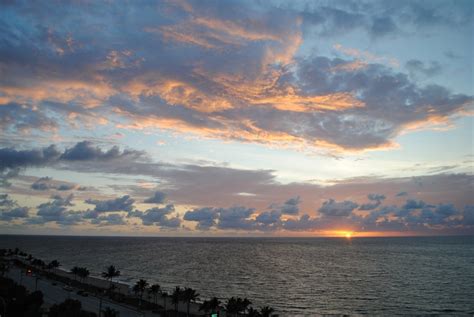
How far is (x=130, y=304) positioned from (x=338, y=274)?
4221 inches

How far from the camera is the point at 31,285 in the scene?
112 metres

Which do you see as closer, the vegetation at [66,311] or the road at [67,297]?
the vegetation at [66,311]

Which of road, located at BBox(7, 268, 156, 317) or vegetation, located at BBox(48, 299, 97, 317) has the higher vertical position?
vegetation, located at BBox(48, 299, 97, 317)

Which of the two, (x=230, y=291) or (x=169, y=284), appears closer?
(x=230, y=291)

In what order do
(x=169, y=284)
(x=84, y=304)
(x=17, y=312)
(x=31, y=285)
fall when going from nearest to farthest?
1. (x=17, y=312)
2. (x=84, y=304)
3. (x=31, y=285)
4. (x=169, y=284)

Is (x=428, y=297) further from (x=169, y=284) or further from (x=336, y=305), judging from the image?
(x=169, y=284)

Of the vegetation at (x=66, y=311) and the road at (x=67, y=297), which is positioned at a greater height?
the vegetation at (x=66, y=311)

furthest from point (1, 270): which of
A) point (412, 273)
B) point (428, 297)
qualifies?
point (412, 273)

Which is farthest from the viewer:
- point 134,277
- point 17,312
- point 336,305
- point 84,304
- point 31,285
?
point 134,277

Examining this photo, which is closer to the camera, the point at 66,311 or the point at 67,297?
the point at 66,311

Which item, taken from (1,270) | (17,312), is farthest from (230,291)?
(17,312)

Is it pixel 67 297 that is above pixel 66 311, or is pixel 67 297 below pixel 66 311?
below

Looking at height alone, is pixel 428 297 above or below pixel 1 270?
below

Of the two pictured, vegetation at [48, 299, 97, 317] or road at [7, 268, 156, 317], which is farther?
road at [7, 268, 156, 317]
